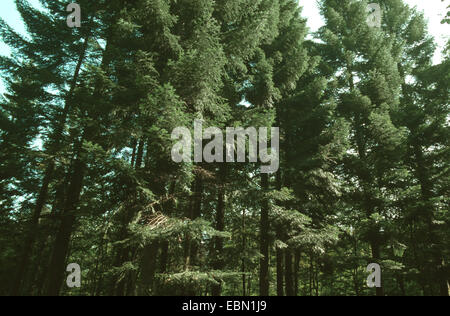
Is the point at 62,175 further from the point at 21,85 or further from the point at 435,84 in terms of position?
the point at 435,84

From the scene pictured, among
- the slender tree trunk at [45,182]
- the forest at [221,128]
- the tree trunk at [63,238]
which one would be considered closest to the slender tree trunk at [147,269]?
the forest at [221,128]

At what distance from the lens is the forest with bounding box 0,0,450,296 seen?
6.09 m

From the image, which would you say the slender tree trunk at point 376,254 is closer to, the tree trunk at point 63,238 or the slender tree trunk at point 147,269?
the slender tree trunk at point 147,269

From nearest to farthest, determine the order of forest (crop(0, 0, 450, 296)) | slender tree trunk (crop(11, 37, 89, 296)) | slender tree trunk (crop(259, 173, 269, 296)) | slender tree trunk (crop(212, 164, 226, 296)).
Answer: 1. forest (crop(0, 0, 450, 296))
2. slender tree trunk (crop(212, 164, 226, 296))
3. slender tree trunk (crop(259, 173, 269, 296))
4. slender tree trunk (crop(11, 37, 89, 296))

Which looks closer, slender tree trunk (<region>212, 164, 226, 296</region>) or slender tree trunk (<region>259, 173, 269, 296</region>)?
slender tree trunk (<region>212, 164, 226, 296</region>)

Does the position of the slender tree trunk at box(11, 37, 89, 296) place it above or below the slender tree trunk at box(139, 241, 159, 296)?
above

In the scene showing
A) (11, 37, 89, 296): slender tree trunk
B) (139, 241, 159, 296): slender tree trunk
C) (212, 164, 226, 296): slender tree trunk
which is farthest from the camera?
(11, 37, 89, 296): slender tree trunk

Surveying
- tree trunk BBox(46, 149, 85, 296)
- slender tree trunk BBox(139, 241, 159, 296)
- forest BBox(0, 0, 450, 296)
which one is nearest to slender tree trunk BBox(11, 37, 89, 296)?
forest BBox(0, 0, 450, 296)

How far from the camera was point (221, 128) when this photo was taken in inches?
284

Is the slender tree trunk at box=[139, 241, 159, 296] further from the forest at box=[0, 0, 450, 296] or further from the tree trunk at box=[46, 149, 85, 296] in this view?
the tree trunk at box=[46, 149, 85, 296]

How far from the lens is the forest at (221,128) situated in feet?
20.0
